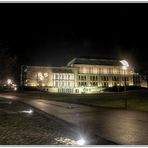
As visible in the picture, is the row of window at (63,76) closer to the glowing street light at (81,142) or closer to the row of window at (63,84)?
the row of window at (63,84)

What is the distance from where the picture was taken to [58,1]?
45.3 ft

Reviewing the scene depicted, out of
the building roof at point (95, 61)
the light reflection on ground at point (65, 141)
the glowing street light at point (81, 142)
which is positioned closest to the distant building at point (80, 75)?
the building roof at point (95, 61)

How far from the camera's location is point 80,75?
128 meters

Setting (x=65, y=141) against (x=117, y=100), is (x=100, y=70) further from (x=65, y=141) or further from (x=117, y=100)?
(x=65, y=141)

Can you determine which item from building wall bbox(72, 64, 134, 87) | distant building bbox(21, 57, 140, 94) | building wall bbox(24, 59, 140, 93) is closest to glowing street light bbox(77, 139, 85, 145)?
building wall bbox(24, 59, 140, 93)

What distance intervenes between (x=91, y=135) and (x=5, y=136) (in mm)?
3718

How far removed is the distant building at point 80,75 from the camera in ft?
Answer: 379

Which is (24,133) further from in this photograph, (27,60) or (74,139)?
(27,60)

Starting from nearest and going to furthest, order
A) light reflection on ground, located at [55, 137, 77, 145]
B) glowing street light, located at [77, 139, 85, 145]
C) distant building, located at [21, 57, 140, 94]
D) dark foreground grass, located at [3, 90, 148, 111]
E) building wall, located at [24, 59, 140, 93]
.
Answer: glowing street light, located at [77, 139, 85, 145]
light reflection on ground, located at [55, 137, 77, 145]
dark foreground grass, located at [3, 90, 148, 111]
building wall, located at [24, 59, 140, 93]
distant building, located at [21, 57, 140, 94]

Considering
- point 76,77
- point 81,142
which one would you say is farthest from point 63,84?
point 81,142

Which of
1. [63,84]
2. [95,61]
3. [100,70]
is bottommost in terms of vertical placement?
[63,84]

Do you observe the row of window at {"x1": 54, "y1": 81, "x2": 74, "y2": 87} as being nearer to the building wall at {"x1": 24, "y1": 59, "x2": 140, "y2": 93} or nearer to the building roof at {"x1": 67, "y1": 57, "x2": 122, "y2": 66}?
the building wall at {"x1": 24, "y1": 59, "x2": 140, "y2": 93}

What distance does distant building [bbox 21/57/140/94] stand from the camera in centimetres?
11544

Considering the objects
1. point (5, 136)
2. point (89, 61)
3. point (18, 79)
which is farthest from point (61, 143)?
point (89, 61)
